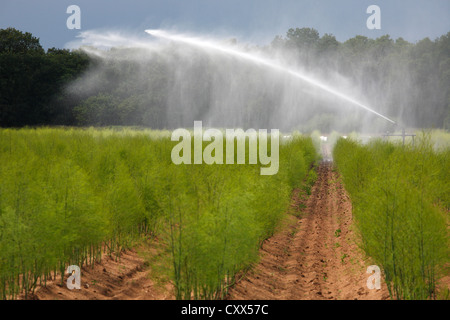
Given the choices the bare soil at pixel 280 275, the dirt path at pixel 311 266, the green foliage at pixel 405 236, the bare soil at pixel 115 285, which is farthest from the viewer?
the dirt path at pixel 311 266

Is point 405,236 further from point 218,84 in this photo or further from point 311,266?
point 218,84

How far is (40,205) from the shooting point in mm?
7984

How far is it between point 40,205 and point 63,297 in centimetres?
152

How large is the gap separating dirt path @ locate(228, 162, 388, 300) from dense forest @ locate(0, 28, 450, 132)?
1506 inches

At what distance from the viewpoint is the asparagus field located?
7.02m

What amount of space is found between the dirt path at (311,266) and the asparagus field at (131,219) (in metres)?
0.60

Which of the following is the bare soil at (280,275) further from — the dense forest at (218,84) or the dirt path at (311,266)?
the dense forest at (218,84)

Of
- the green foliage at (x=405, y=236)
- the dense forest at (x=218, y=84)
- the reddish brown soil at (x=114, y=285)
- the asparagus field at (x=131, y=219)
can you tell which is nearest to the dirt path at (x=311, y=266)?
the asparagus field at (x=131, y=219)

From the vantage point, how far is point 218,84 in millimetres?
71000

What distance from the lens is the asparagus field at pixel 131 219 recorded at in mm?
7023

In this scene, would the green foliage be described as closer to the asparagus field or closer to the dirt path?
the dirt path

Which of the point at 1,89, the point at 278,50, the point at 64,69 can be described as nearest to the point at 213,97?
the point at 278,50

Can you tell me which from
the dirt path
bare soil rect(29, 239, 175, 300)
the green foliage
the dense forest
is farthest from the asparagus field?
the dense forest

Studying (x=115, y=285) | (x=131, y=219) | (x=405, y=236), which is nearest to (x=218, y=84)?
(x=131, y=219)
